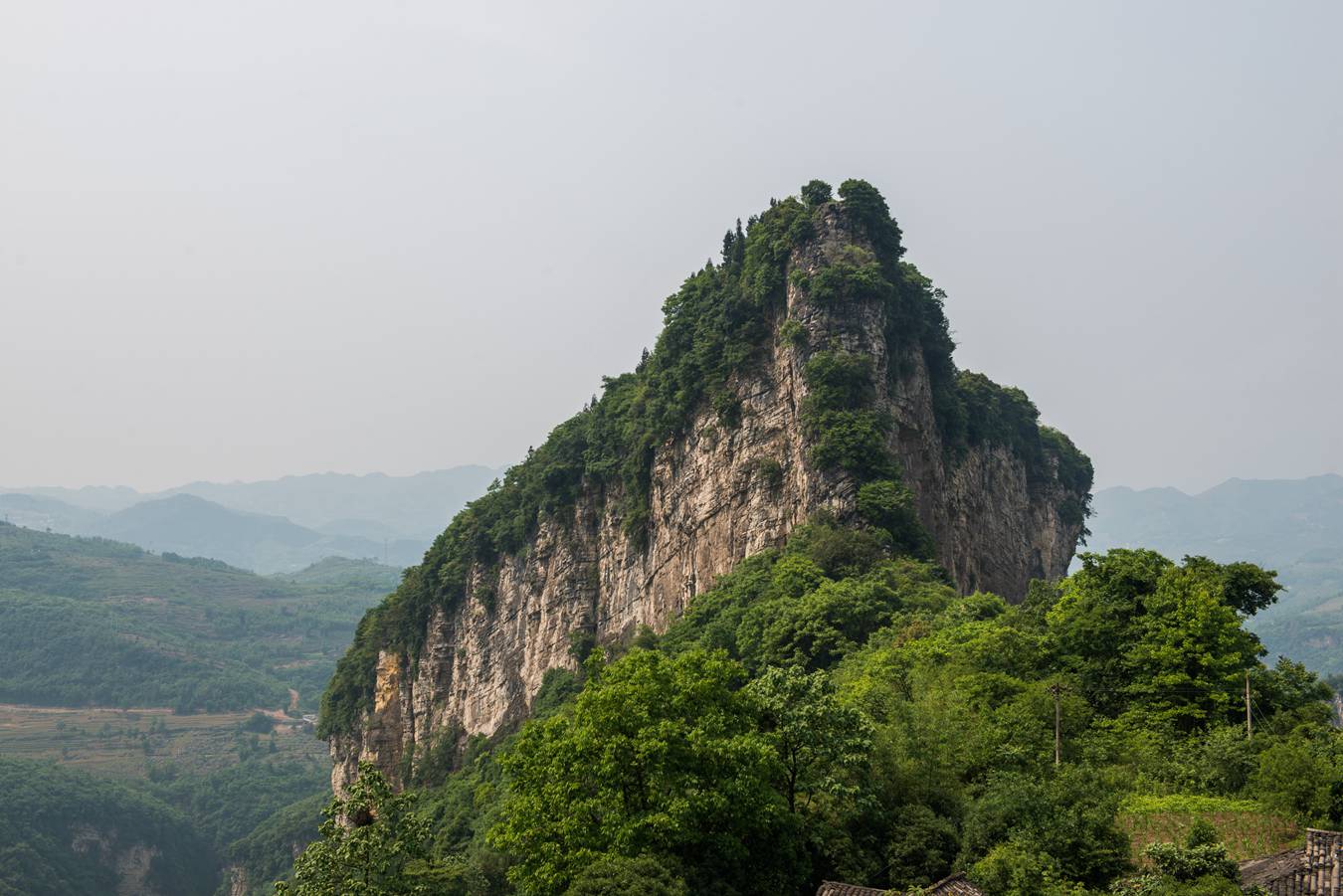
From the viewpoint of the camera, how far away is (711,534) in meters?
62.0

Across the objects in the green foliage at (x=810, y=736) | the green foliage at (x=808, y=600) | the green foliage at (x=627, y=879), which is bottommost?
the green foliage at (x=627, y=879)

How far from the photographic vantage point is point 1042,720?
29.2m

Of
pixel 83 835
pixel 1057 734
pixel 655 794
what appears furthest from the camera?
pixel 83 835

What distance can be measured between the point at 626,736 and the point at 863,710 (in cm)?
1001

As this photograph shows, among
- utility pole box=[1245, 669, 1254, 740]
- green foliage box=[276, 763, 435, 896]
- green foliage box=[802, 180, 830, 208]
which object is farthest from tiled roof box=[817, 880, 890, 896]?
green foliage box=[802, 180, 830, 208]

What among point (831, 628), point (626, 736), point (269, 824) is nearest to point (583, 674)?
point (831, 628)

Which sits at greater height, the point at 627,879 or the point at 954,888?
Answer: the point at 627,879

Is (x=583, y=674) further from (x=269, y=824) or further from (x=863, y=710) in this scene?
(x=269, y=824)

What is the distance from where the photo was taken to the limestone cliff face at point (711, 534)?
58281 millimetres

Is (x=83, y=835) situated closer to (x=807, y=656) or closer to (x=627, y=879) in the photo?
(x=807, y=656)

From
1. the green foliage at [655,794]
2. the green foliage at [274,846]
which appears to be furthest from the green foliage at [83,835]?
the green foliage at [655,794]

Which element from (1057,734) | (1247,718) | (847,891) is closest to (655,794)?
(847,891)

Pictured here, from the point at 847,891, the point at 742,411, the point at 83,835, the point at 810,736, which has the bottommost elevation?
the point at 83,835

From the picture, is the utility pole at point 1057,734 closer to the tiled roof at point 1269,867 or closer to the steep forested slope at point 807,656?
the steep forested slope at point 807,656
